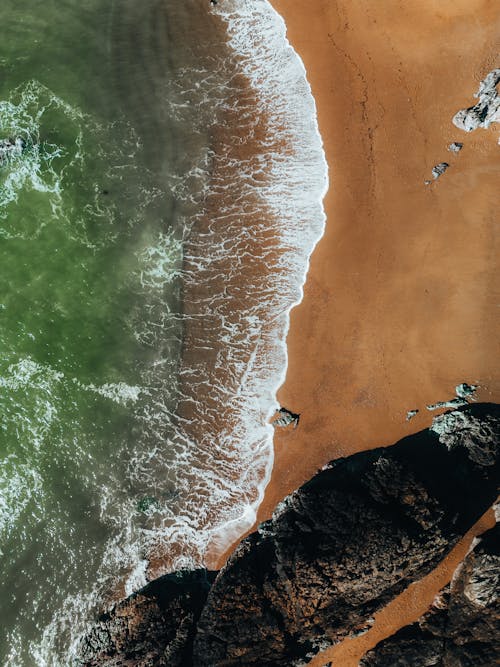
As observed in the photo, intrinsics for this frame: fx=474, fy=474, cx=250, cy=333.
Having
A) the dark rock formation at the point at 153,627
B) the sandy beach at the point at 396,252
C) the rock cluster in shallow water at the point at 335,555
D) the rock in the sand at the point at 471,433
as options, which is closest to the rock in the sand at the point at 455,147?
the sandy beach at the point at 396,252

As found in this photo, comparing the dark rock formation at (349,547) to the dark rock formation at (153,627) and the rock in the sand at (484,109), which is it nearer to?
the dark rock formation at (153,627)

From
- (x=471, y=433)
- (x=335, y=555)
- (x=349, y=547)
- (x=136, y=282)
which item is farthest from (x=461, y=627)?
(x=136, y=282)

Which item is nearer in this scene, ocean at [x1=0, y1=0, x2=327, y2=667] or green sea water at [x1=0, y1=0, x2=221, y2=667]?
ocean at [x1=0, y1=0, x2=327, y2=667]

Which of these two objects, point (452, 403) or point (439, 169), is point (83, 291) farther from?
point (452, 403)

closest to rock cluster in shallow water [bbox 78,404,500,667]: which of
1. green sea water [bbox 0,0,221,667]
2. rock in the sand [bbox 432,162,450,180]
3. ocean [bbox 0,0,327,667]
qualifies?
ocean [bbox 0,0,327,667]

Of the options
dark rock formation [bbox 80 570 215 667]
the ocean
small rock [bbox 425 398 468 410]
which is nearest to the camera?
dark rock formation [bbox 80 570 215 667]

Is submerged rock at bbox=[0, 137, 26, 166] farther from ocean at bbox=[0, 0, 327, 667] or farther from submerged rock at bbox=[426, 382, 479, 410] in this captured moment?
submerged rock at bbox=[426, 382, 479, 410]

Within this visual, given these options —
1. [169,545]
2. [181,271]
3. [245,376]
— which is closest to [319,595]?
[169,545]
